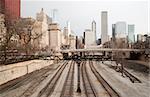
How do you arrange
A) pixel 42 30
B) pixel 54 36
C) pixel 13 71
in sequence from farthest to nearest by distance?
pixel 54 36 < pixel 42 30 < pixel 13 71

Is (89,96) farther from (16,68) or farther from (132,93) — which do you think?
(16,68)

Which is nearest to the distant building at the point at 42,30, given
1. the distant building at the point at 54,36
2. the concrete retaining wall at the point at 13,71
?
the distant building at the point at 54,36

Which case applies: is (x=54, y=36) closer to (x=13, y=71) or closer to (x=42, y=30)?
(x=42, y=30)

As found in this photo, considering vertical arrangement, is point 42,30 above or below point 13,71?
above

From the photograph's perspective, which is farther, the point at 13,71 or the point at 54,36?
the point at 54,36

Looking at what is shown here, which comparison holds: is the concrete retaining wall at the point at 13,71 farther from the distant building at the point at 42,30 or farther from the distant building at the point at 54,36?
the distant building at the point at 54,36

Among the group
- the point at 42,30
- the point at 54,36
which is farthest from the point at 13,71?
the point at 54,36

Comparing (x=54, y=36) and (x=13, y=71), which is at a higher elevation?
(x=54, y=36)

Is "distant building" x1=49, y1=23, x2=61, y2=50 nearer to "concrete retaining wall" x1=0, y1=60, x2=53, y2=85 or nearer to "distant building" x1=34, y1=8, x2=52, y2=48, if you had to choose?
"distant building" x1=34, y1=8, x2=52, y2=48

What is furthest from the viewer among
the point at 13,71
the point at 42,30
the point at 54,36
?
the point at 54,36

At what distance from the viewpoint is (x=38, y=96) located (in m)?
30.1

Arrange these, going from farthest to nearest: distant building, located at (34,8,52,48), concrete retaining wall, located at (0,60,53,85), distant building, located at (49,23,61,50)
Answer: distant building, located at (49,23,61,50)
distant building, located at (34,8,52,48)
concrete retaining wall, located at (0,60,53,85)

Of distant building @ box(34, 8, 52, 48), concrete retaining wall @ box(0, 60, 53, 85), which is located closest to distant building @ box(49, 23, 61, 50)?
distant building @ box(34, 8, 52, 48)

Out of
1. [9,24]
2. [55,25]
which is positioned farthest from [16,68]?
[55,25]
